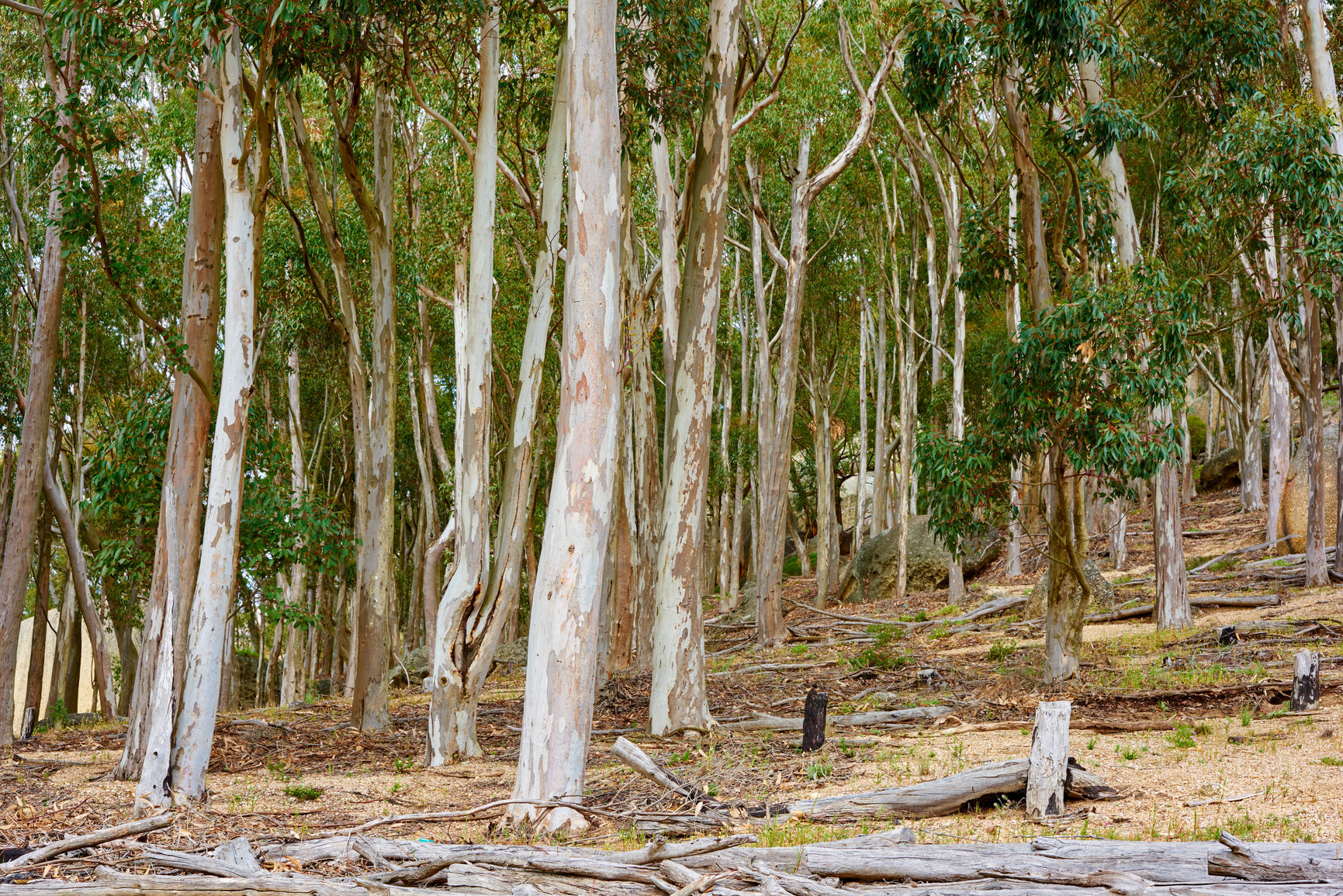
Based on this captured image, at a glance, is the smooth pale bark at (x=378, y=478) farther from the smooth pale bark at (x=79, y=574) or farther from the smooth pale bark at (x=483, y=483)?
the smooth pale bark at (x=79, y=574)

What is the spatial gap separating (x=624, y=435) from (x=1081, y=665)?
7182mm

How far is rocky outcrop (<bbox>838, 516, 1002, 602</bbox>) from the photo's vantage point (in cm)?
2223

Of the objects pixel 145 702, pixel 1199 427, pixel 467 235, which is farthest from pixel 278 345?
pixel 1199 427

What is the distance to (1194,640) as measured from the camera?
11328mm

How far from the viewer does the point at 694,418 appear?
9.13 m

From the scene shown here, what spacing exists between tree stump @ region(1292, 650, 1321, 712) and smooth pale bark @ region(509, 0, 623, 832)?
206 inches

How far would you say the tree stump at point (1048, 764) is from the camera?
5453mm

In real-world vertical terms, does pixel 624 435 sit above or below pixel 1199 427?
below

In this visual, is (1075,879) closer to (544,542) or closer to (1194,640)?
(544,542)

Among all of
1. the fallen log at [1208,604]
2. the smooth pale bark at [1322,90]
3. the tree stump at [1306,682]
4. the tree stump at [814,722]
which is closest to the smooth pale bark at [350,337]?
the tree stump at [814,722]

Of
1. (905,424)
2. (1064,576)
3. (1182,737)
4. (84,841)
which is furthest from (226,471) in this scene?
(905,424)

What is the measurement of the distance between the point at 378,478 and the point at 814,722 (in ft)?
17.2

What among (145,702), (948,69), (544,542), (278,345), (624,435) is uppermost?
(948,69)

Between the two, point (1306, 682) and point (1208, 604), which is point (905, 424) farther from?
point (1306, 682)
